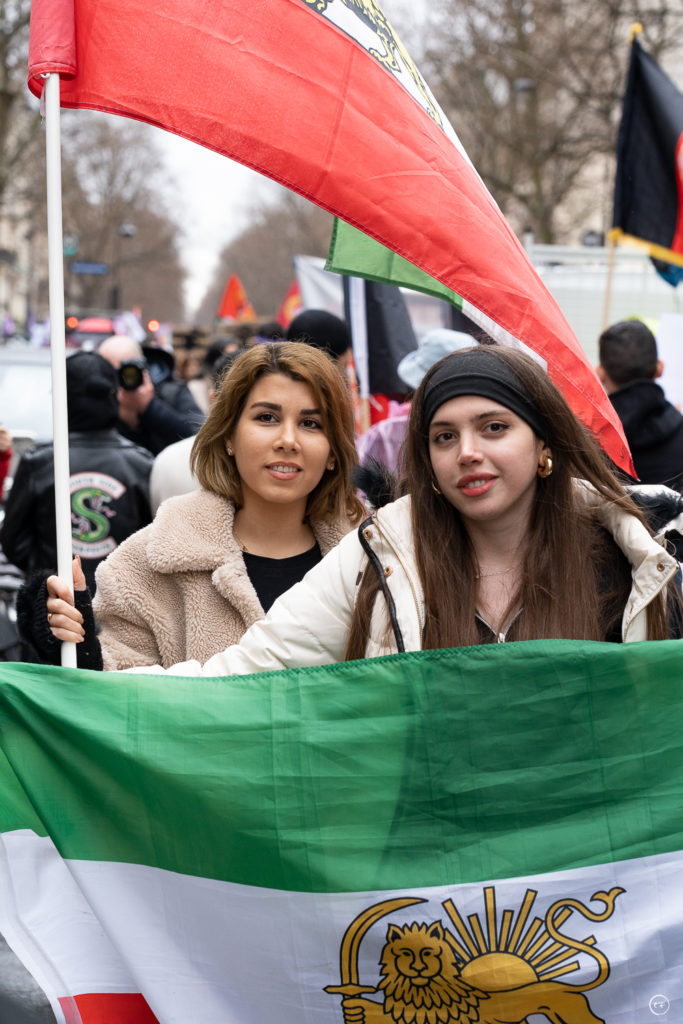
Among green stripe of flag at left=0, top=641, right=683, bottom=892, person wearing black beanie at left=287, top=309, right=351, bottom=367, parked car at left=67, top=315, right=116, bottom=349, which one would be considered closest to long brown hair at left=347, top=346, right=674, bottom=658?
green stripe of flag at left=0, top=641, right=683, bottom=892

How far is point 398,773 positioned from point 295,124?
1.39 m

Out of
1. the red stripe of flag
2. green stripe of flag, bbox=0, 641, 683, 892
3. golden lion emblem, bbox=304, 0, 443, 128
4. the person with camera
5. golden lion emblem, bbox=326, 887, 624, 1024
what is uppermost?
golden lion emblem, bbox=304, 0, 443, 128

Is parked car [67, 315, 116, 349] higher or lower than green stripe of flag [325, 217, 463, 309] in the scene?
higher

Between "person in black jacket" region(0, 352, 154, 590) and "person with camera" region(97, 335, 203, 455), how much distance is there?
38.6 inches

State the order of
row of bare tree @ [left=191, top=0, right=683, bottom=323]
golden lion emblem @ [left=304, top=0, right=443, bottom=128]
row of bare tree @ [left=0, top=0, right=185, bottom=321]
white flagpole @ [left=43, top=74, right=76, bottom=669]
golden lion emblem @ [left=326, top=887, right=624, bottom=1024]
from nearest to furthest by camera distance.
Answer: golden lion emblem @ [left=326, top=887, right=624, bottom=1024], white flagpole @ [left=43, top=74, right=76, bottom=669], golden lion emblem @ [left=304, top=0, right=443, bottom=128], row of bare tree @ [left=191, top=0, right=683, bottom=323], row of bare tree @ [left=0, top=0, right=185, bottom=321]

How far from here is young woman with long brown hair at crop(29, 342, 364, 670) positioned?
3256 mm

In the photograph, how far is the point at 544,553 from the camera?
2543mm

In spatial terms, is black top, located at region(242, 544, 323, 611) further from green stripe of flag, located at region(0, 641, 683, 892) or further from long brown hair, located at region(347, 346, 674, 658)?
green stripe of flag, located at region(0, 641, 683, 892)

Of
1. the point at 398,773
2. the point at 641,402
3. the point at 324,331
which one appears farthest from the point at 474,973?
the point at 324,331

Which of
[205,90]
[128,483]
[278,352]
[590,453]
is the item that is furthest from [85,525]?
[590,453]

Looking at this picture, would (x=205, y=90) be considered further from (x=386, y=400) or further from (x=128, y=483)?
(x=386, y=400)

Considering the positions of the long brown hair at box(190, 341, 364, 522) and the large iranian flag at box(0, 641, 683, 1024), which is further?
the long brown hair at box(190, 341, 364, 522)

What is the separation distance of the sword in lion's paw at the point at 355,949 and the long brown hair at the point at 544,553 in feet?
1.56

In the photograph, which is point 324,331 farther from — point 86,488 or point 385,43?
point 385,43
